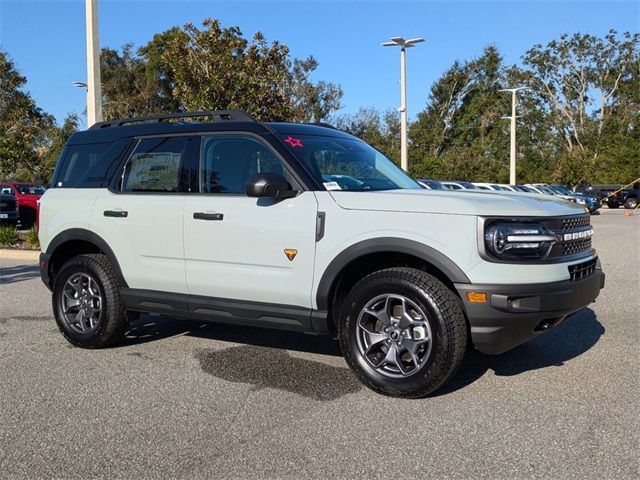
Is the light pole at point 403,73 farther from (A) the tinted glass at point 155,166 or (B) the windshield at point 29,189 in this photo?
(A) the tinted glass at point 155,166

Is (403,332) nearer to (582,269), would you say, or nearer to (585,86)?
(582,269)

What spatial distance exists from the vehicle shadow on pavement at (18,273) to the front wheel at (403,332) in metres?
7.44

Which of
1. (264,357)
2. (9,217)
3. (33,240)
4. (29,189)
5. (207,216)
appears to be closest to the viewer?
(207,216)

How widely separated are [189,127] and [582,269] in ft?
10.7

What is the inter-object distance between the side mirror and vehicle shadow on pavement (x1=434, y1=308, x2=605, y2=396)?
179 centimetres

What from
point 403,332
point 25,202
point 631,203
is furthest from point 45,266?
point 631,203

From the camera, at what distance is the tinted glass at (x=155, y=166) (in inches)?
208

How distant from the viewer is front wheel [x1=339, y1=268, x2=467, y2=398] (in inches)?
160

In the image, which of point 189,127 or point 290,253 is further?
point 189,127

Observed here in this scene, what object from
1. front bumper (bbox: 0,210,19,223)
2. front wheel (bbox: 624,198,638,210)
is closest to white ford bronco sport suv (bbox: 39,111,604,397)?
front bumper (bbox: 0,210,19,223)

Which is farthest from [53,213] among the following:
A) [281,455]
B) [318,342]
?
[281,455]

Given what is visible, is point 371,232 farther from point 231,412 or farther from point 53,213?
point 53,213

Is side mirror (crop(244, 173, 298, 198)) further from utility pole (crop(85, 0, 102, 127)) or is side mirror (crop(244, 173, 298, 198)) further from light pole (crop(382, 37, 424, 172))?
light pole (crop(382, 37, 424, 172))

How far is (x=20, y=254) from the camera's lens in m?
13.3
